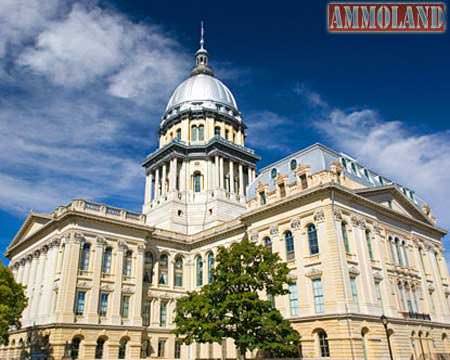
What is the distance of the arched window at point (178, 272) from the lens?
52381 mm

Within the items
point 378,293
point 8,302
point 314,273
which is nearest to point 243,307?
point 314,273

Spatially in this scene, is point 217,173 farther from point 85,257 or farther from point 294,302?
point 294,302

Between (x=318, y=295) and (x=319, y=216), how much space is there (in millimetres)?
7241

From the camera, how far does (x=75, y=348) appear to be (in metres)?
39.2

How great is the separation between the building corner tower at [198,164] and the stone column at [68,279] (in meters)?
18.9

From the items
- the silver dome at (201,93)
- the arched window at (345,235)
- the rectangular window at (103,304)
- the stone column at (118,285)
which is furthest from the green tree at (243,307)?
the silver dome at (201,93)

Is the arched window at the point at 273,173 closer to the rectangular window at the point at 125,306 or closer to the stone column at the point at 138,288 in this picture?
the stone column at the point at 138,288

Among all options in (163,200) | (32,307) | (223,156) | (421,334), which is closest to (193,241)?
(163,200)

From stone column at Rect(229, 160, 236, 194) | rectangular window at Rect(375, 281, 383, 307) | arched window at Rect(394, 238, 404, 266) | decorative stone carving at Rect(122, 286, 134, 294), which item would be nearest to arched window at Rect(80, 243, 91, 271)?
decorative stone carving at Rect(122, 286, 134, 294)

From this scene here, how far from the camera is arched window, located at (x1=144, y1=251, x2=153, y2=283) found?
162 ft

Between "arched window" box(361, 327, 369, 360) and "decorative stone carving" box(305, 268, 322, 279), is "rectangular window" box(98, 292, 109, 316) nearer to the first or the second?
"decorative stone carving" box(305, 268, 322, 279)

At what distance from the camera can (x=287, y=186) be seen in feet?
140

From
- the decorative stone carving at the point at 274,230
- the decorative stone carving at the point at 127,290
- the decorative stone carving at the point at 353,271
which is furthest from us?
the decorative stone carving at the point at 127,290

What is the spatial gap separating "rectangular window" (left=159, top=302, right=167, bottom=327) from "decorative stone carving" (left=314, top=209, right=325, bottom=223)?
22.7 m
